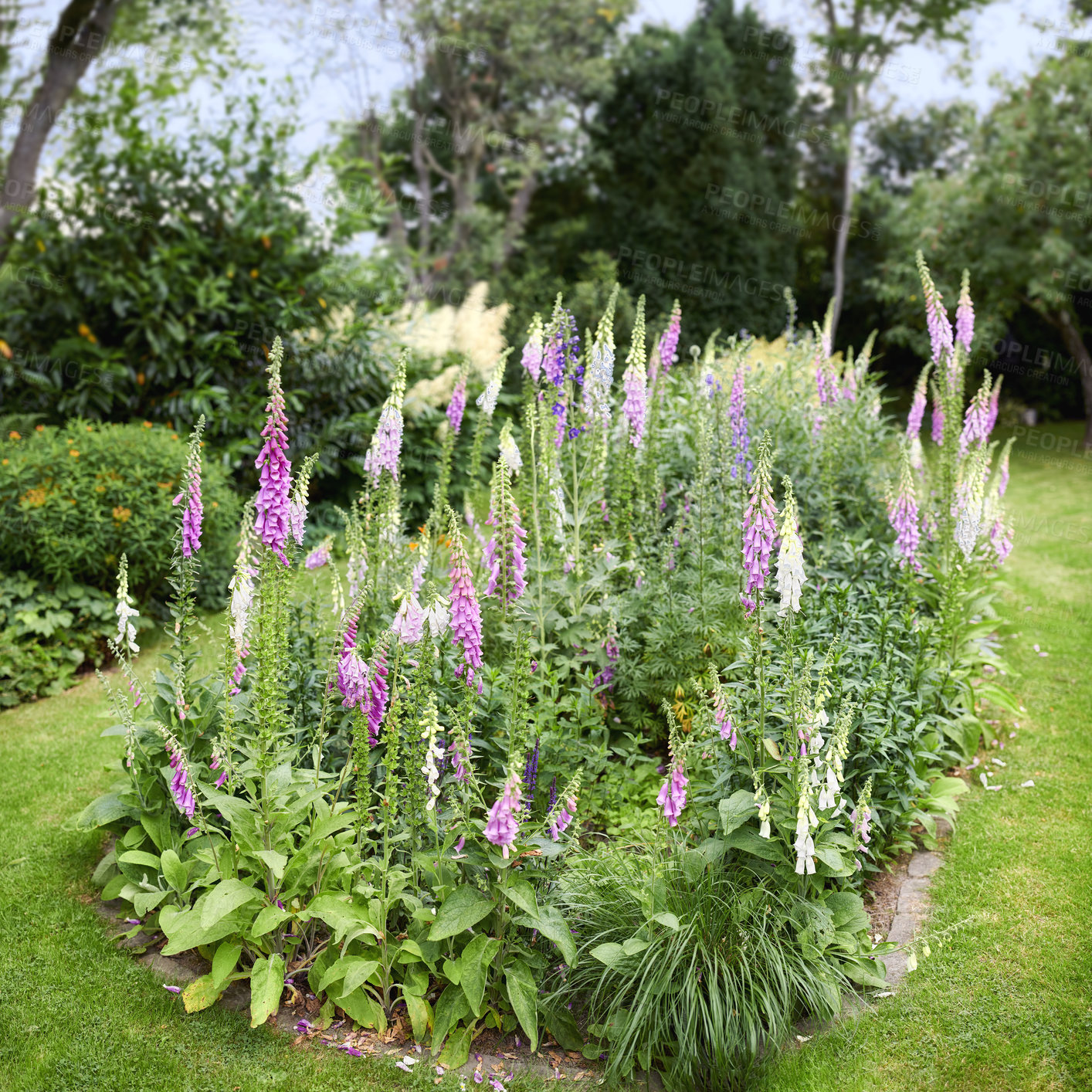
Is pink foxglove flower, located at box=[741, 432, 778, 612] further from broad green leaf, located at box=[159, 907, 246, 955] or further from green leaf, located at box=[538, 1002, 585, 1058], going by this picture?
broad green leaf, located at box=[159, 907, 246, 955]

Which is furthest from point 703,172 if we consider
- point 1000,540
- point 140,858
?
point 140,858

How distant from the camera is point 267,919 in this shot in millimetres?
Result: 2998

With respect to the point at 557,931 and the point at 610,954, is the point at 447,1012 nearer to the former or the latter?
the point at 557,931

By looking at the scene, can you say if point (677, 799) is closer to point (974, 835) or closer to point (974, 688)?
point (974, 835)

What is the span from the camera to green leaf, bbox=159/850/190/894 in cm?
334

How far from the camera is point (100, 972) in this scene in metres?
3.39

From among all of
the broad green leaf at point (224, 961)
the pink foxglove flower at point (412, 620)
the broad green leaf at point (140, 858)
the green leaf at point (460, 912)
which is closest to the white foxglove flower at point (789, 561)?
the pink foxglove flower at point (412, 620)

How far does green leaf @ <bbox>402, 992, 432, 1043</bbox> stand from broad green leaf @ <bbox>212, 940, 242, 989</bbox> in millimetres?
582

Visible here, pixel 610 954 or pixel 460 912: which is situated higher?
pixel 460 912

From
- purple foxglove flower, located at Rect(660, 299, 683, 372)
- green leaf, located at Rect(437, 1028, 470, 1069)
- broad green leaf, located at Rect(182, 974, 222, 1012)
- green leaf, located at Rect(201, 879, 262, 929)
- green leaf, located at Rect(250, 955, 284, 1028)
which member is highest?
purple foxglove flower, located at Rect(660, 299, 683, 372)

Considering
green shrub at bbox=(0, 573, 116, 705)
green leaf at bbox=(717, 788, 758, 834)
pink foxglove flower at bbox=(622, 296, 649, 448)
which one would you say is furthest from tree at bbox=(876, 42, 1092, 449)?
green shrub at bbox=(0, 573, 116, 705)

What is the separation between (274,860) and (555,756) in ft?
3.95

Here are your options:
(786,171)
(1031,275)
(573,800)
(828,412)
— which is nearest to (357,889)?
(573,800)

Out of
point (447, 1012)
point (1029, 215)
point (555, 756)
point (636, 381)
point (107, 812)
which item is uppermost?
point (1029, 215)
